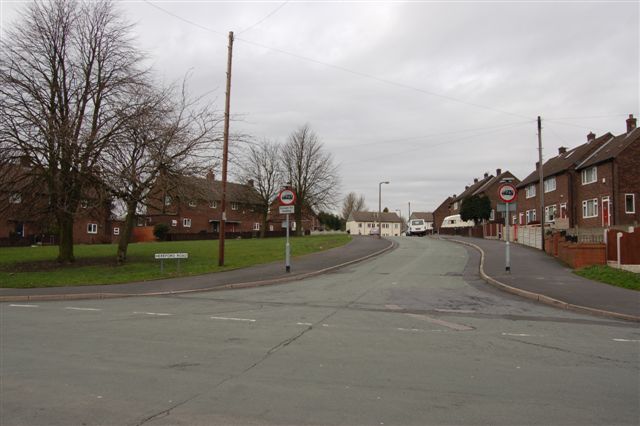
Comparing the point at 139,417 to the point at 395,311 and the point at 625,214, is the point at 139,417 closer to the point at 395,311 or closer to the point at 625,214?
the point at 395,311

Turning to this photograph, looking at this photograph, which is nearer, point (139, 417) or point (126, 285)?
point (139, 417)

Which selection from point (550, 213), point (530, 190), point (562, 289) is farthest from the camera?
point (530, 190)

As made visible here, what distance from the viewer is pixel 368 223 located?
119 m

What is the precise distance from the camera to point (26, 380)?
587cm

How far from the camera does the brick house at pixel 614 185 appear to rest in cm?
3419

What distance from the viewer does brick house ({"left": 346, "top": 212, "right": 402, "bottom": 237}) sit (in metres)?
118

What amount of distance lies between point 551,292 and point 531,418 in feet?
34.0

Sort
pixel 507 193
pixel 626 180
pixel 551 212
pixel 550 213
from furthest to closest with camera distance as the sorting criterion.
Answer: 1. pixel 550 213
2. pixel 551 212
3. pixel 626 180
4. pixel 507 193

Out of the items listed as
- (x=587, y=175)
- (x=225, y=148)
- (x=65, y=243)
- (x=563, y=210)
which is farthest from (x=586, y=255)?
(x=563, y=210)

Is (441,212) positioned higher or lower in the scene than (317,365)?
higher

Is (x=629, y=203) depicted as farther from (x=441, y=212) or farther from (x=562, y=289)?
(x=441, y=212)

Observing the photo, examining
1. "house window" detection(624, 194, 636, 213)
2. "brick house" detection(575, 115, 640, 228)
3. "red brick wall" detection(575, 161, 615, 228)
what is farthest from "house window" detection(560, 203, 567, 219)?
"house window" detection(624, 194, 636, 213)

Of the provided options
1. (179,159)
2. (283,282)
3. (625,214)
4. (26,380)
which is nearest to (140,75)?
(179,159)

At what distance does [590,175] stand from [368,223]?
80891 millimetres
